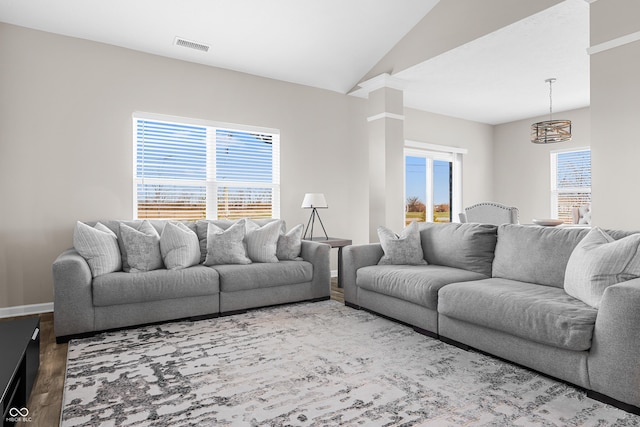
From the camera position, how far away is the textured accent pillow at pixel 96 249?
3.24 m

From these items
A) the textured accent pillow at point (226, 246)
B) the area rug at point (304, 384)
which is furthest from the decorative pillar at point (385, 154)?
the area rug at point (304, 384)

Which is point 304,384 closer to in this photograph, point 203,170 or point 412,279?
point 412,279

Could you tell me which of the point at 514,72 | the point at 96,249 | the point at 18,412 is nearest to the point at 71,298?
the point at 96,249

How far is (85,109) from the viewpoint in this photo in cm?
402

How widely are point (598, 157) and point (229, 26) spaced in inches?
142

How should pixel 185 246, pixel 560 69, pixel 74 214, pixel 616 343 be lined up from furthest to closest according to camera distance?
pixel 560 69 → pixel 74 214 → pixel 185 246 → pixel 616 343

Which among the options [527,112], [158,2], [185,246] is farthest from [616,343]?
[527,112]

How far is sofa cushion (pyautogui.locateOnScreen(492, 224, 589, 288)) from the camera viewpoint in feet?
9.17

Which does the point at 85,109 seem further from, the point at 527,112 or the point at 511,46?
the point at 527,112

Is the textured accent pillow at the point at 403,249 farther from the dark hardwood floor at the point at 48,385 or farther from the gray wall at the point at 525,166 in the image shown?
the gray wall at the point at 525,166

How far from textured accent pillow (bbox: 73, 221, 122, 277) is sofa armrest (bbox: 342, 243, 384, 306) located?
205cm

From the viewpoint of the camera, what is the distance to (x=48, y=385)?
224 cm

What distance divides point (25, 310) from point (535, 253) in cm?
450

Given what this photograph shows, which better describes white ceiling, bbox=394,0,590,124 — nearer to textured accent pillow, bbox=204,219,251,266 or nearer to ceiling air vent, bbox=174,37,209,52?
ceiling air vent, bbox=174,37,209,52
